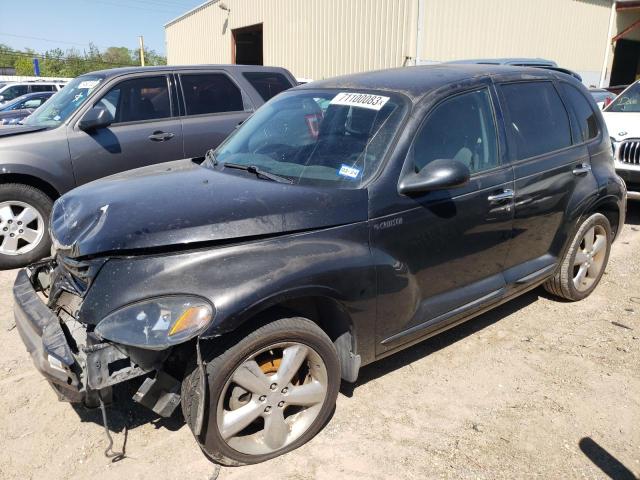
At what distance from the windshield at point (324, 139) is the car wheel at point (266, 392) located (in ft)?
2.82

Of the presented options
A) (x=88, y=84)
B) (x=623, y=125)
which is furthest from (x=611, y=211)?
(x=88, y=84)

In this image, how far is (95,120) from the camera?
5.24m

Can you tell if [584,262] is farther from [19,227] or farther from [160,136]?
[19,227]

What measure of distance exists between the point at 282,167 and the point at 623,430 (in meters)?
2.40

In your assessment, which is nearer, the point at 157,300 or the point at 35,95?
the point at 157,300

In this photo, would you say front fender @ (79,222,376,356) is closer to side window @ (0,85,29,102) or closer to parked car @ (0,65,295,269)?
parked car @ (0,65,295,269)

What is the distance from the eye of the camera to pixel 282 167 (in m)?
3.04

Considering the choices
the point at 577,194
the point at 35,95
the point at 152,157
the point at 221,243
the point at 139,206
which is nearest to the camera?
the point at 221,243

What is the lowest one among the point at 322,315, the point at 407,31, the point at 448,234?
the point at 322,315

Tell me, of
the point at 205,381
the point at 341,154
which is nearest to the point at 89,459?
the point at 205,381

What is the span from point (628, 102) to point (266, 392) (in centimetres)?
747

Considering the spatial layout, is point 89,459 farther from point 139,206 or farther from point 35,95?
point 35,95

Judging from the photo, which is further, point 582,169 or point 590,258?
point 590,258

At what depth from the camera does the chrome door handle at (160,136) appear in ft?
18.4
